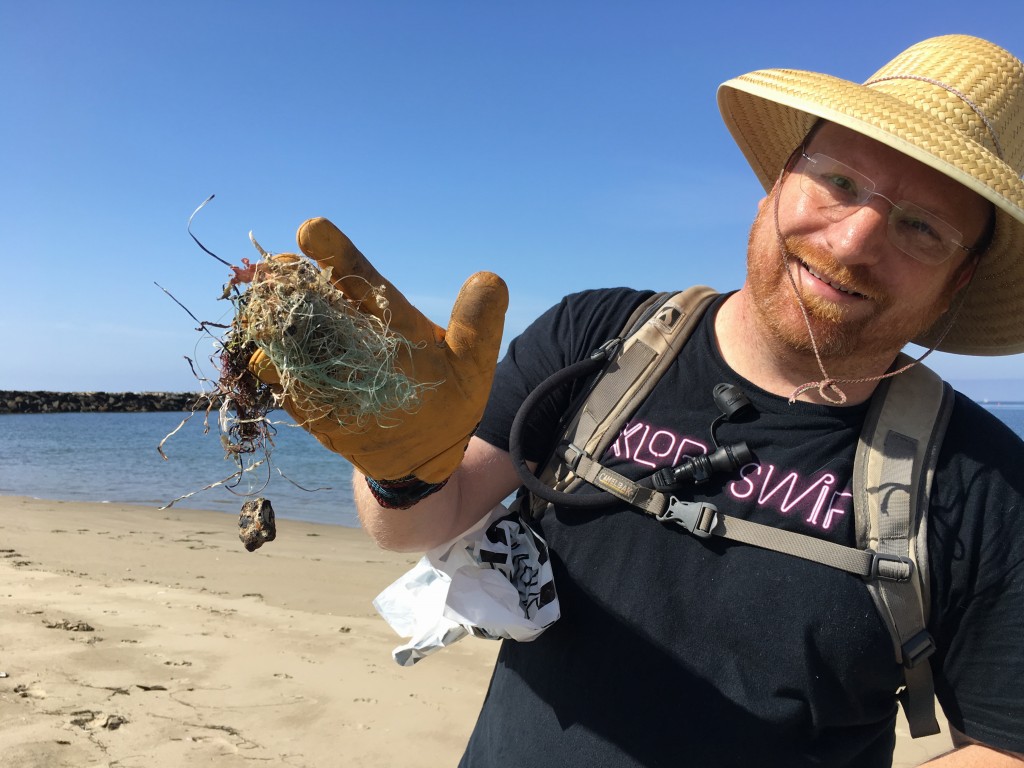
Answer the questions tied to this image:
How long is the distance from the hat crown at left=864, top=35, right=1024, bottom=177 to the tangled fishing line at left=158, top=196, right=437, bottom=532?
48.2 inches

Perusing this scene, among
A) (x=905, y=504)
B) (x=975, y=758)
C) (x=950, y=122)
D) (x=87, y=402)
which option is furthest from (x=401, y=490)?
(x=87, y=402)

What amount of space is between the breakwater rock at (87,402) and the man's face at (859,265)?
52.6m

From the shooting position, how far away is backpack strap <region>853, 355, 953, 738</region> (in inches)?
54.3

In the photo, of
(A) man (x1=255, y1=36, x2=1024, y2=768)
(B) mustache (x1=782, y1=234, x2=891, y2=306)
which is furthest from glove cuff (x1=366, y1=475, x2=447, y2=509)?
(B) mustache (x1=782, y1=234, x2=891, y2=306)

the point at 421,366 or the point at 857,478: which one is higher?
the point at 421,366

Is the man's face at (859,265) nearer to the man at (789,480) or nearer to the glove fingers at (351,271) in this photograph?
the man at (789,480)

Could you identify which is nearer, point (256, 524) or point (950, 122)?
point (950, 122)

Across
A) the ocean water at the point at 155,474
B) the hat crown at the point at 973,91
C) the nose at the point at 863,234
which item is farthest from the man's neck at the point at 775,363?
the ocean water at the point at 155,474

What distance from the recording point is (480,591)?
154 centimetres

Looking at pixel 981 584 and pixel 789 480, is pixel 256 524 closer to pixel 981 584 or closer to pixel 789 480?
pixel 789 480

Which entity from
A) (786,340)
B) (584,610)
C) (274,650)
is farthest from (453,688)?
(786,340)

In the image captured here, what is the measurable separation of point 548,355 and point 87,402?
2415 inches

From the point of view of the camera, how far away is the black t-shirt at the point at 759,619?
1401mm

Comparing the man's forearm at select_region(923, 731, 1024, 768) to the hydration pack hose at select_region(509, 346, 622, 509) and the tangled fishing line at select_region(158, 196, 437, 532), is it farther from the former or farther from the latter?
the tangled fishing line at select_region(158, 196, 437, 532)
